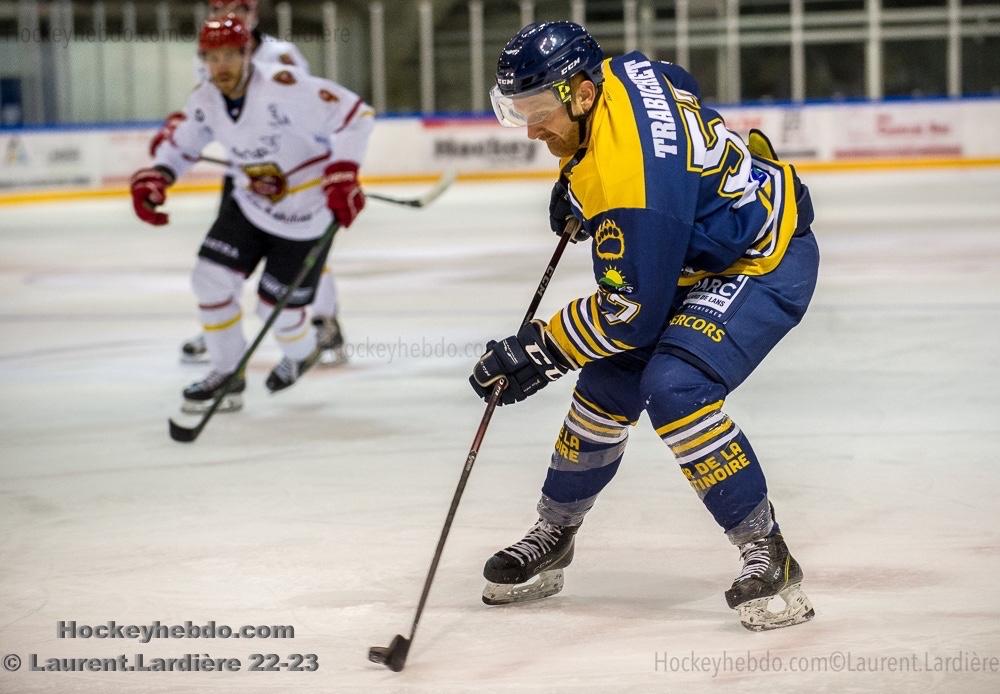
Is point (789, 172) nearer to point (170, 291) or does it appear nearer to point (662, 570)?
point (662, 570)

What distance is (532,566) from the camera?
268 cm

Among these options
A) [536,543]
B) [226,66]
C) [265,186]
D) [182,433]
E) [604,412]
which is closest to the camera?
[604,412]

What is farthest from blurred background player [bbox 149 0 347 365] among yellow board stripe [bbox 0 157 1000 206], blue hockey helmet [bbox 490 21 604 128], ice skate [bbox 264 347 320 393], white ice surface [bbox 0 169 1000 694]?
yellow board stripe [bbox 0 157 1000 206]

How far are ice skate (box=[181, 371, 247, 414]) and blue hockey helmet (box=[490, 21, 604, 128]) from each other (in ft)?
7.85

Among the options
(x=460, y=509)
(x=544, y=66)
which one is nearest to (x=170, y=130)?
(x=460, y=509)

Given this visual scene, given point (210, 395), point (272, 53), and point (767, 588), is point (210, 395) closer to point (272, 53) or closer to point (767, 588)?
point (272, 53)

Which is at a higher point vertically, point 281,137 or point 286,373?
point 281,137

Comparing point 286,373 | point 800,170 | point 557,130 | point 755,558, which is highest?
point 557,130

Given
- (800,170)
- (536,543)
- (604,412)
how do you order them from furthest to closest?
(800,170) → (536,543) → (604,412)

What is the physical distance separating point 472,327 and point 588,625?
3551 millimetres

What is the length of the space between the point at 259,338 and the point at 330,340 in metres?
0.88

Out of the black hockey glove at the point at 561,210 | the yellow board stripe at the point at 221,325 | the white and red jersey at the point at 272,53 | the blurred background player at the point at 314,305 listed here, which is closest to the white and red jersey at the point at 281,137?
the yellow board stripe at the point at 221,325

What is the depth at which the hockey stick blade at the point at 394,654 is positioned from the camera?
7.49 feet

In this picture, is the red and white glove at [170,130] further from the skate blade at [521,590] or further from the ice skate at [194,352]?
the skate blade at [521,590]
